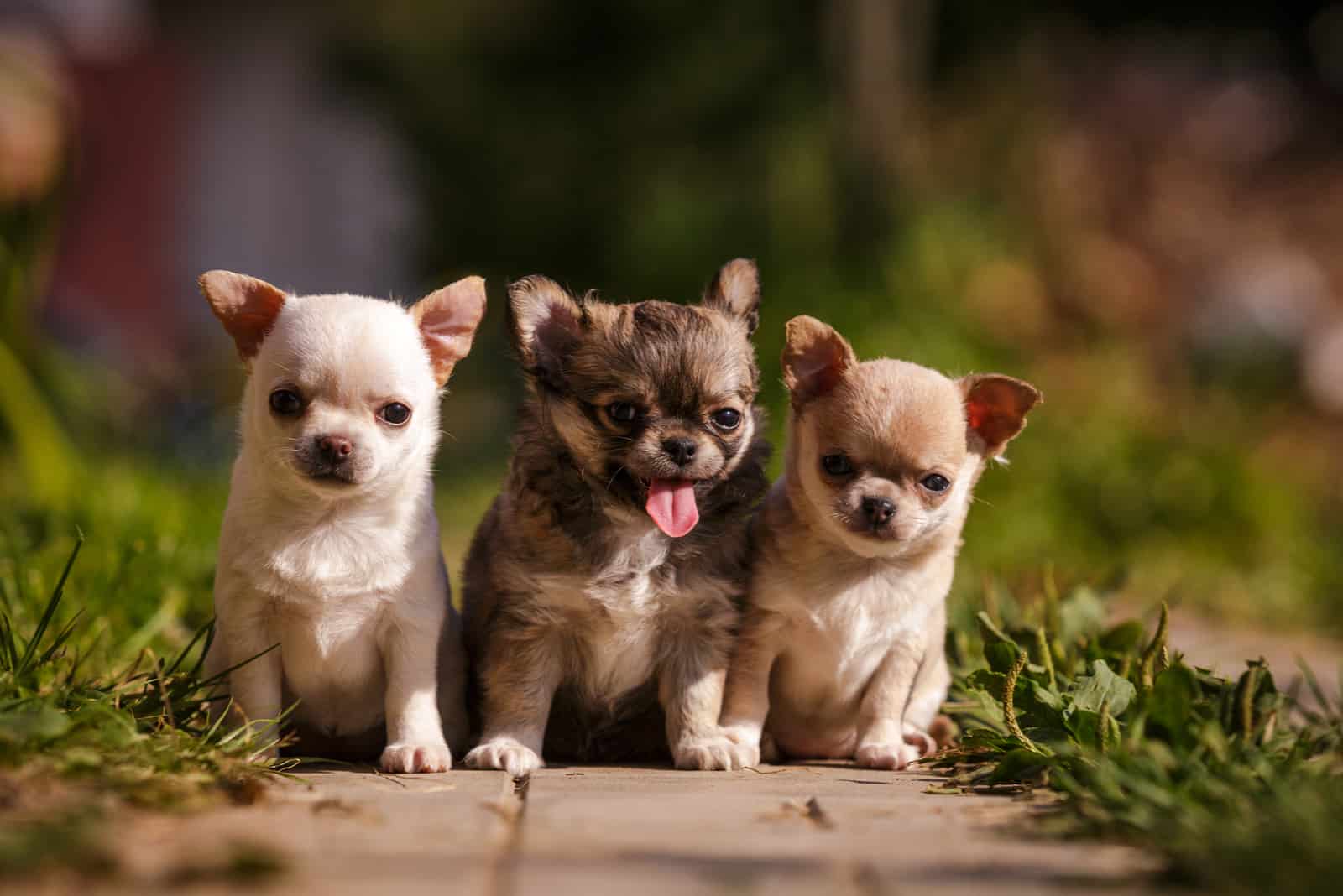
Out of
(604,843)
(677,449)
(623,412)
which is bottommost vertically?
(604,843)

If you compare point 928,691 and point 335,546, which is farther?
point 928,691

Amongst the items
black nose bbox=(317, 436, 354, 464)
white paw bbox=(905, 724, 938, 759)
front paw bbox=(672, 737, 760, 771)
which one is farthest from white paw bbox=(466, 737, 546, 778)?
white paw bbox=(905, 724, 938, 759)

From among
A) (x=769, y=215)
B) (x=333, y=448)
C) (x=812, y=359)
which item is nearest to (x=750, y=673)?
(x=812, y=359)

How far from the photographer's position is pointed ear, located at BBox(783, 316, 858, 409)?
4035 millimetres

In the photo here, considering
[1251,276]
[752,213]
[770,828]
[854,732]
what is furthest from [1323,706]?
[1251,276]

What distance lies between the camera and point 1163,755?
122 inches

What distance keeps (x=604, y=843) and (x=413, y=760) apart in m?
1.01

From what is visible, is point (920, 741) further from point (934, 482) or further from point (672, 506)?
point (672, 506)

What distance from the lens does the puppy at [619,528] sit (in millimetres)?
3811

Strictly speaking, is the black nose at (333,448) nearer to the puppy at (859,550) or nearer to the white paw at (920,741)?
the puppy at (859,550)

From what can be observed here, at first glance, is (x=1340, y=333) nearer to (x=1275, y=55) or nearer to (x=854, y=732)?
(x=1275, y=55)

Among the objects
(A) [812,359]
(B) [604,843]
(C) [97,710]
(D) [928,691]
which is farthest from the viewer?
(D) [928,691]

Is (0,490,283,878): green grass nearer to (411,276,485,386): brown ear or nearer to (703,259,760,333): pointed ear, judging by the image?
(411,276,485,386): brown ear

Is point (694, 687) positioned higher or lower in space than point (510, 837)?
higher
